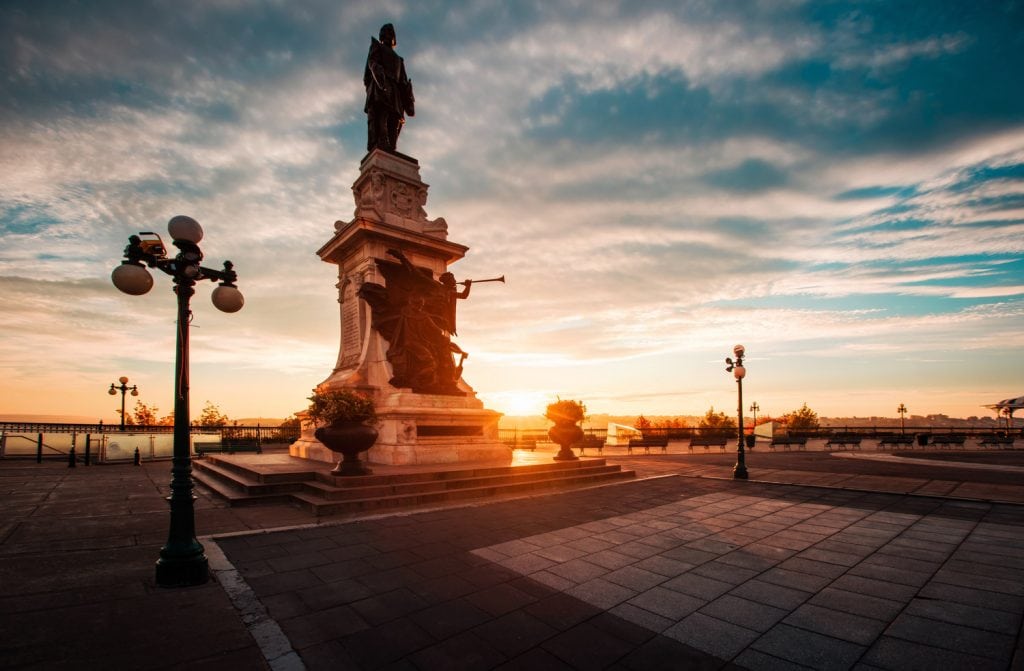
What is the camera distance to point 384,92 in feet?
51.6

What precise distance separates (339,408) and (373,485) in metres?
1.73

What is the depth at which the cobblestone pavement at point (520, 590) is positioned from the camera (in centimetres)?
352

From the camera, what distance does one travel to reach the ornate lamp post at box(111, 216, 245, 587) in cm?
481

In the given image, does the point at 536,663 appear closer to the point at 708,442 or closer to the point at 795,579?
the point at 795,579

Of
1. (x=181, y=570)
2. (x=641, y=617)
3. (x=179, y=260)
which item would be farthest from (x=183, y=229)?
(x=641, y=617)

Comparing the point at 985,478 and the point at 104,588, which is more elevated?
the point at 104,588

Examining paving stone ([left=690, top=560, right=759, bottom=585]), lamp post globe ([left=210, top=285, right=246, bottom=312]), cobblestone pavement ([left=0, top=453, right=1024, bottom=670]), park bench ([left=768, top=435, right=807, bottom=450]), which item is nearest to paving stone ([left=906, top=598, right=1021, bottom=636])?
cobblestone pavement ([left=0, top=453, right=1024, bottom=670])

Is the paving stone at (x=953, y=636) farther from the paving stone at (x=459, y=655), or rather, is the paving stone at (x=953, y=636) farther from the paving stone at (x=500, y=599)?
the paving stone at (x=459, y=655)

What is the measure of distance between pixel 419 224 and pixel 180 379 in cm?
1078

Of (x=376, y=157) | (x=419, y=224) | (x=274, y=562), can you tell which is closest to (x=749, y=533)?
(x=274, y=562)

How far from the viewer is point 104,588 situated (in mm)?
4637

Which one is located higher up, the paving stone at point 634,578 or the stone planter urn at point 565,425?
the stone planter urn at point 565,425

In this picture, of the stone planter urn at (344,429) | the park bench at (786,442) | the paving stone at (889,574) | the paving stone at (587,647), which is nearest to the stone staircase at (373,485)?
the stone planter urn at (344,429)

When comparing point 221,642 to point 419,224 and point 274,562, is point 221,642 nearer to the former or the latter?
point 274,562
